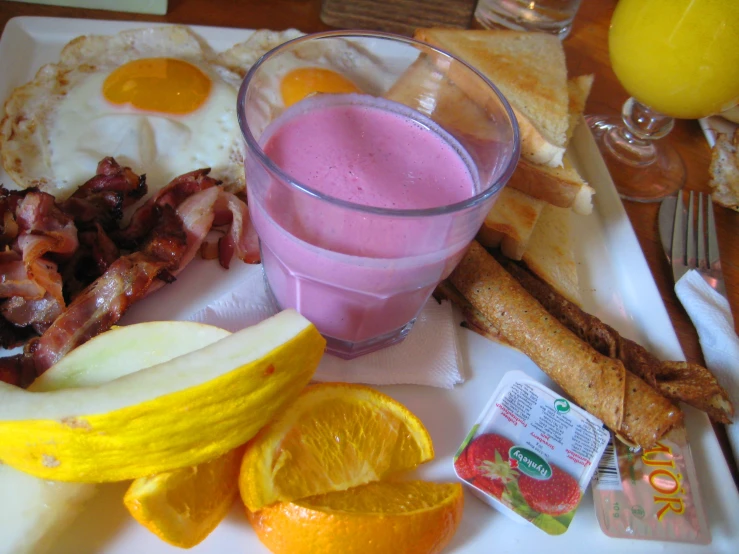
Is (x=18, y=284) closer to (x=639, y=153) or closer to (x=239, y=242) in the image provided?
(x=239, y=242)

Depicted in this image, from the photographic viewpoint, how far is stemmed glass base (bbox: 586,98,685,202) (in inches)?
79.9

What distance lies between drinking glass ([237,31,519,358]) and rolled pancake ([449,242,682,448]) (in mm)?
185

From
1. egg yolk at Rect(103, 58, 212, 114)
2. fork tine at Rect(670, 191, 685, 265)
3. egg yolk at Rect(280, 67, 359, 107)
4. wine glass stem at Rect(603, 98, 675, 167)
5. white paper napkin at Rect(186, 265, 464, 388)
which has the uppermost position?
egg yolk at Rect(280, 67, 359, 107)

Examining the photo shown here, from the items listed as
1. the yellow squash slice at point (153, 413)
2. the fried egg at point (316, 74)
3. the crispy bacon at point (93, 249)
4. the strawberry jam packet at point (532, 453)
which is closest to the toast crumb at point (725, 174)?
the strawberry jam packet at point (532, 453)

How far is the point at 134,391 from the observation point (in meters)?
0.89

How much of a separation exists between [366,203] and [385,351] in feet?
1.39

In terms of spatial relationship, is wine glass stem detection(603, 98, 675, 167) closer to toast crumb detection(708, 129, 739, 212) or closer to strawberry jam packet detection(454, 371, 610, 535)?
toast crumb detection(708, 129, 739, 212)

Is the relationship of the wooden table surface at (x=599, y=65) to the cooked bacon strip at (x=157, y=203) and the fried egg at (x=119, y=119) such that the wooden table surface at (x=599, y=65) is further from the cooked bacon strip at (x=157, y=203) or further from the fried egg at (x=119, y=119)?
the cooked bacon strip at (x=157, y=203)

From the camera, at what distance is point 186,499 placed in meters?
0.96

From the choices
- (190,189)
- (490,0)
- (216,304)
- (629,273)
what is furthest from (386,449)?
(490,0)

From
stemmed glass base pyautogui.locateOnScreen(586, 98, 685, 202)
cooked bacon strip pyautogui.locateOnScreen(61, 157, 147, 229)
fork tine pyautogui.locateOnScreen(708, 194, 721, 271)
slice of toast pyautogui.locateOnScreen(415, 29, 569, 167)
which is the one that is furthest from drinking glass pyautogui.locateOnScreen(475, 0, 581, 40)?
cooked bacon strip pyautogui.locateOnScreen(61, 157, 147, 229)

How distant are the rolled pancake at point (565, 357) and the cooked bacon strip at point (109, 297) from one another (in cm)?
71

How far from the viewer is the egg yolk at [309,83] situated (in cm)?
138

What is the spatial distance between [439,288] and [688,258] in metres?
0.83
